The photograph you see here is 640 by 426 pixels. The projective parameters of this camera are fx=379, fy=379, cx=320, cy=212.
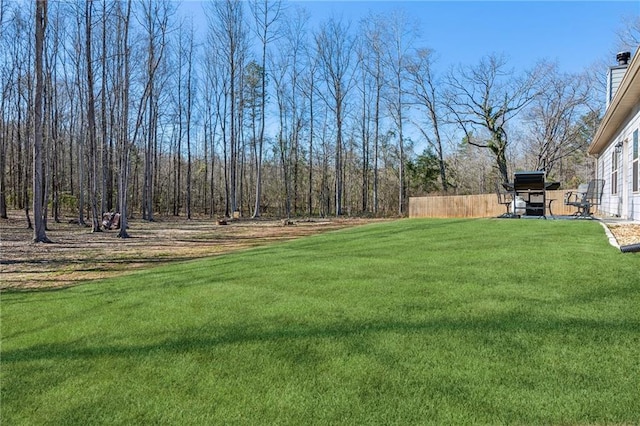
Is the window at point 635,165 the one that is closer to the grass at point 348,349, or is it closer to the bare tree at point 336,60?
the grass at point 348,349

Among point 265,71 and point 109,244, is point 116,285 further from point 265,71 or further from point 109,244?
point 265,71

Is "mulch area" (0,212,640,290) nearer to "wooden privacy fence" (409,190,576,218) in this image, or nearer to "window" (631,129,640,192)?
"window" (631,129,640,192)

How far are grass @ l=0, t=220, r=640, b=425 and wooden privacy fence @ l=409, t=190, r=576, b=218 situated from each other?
34.2ft

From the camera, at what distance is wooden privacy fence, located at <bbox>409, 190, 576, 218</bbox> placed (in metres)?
13.1

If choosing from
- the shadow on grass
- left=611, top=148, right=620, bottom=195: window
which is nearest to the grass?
the shadow on grass

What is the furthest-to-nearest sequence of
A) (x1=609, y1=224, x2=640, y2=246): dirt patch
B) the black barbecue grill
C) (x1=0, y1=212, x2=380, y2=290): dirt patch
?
the black barbecue grill < (x1=0, y1=212, x2=380, y2=290): dirt patch < (x1=609, y1=224, x2=640, y2=246): dirt patch

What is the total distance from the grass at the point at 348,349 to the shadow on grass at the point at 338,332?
0.01m

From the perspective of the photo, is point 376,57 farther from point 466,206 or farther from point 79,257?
point 79,257

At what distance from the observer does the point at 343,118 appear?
25922mm

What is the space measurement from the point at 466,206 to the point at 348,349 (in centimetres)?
1386

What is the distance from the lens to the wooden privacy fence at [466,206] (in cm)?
1309

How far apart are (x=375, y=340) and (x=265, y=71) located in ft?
78.4

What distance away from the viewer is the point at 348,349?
219 cm

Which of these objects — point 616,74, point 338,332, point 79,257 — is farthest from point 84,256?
point 616,74
